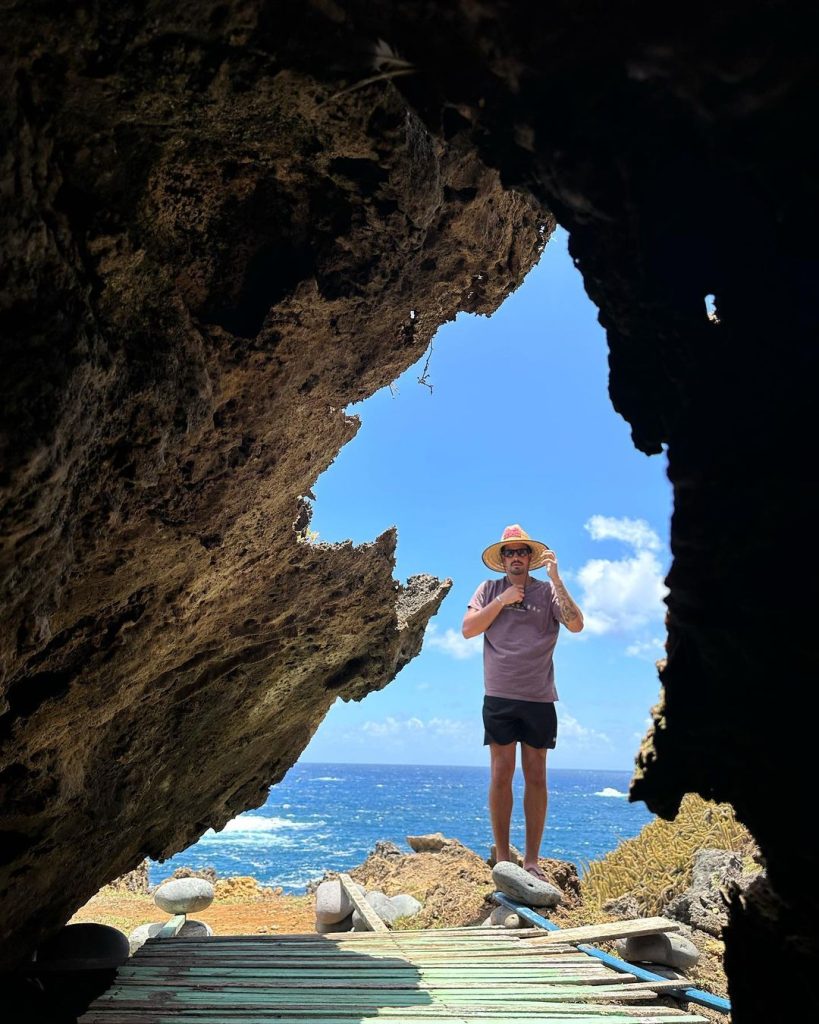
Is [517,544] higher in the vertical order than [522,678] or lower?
higher

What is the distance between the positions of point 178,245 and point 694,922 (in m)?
7.53

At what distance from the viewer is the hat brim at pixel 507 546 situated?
23.3 feet

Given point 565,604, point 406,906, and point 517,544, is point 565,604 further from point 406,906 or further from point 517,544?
point 406,906

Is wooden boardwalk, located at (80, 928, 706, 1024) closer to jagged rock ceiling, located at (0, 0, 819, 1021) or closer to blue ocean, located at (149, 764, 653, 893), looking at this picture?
jagged rock ceiling, located at (0, 0, 819, 1021)

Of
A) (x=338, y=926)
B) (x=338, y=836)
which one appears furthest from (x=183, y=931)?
(x=338, y=836)

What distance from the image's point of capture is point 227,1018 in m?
3.75

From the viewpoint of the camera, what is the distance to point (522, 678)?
22.9ft

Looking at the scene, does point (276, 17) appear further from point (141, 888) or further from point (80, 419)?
point (141, 888)

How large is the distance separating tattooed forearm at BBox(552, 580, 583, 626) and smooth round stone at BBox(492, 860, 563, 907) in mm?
2222

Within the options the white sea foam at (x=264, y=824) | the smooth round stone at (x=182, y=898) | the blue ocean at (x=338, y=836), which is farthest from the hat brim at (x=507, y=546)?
the white sea foam at (x=264, y=824)

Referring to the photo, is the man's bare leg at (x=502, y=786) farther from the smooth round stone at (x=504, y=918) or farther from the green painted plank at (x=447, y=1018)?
the green painted plank at (x=447, y=1018)

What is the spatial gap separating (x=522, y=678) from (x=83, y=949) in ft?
13.8

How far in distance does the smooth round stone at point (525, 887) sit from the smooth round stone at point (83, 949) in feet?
10.3

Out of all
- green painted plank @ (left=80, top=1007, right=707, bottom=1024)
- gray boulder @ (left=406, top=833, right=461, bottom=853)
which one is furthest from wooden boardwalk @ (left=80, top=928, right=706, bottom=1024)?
gray boulder @ (left=406, top=833, right=461, bottom=853)
